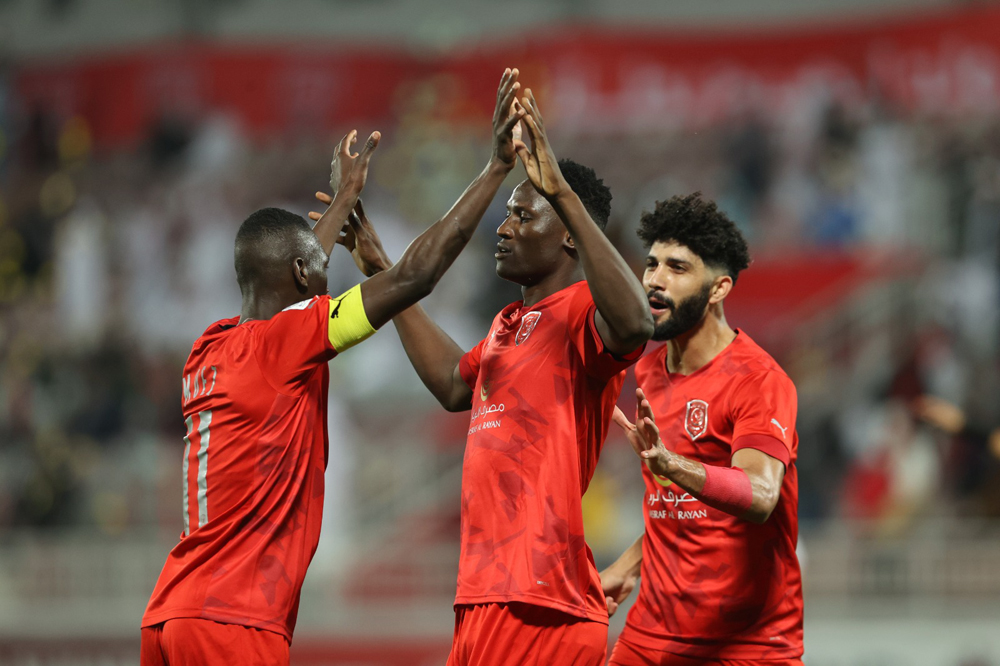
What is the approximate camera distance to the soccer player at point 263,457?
3.95 m

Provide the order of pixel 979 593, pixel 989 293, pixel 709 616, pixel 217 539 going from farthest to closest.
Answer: pixel 989 293, pixel 979 593, pixel 709 616, pixel 217 539

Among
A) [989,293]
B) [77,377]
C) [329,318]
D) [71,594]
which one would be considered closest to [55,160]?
[77,377]

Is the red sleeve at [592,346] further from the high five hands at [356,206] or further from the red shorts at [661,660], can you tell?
the red shorts at [661,660]

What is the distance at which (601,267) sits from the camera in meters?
3.67

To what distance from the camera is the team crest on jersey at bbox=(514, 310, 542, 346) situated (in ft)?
13.5

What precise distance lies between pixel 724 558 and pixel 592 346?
1.17 meters

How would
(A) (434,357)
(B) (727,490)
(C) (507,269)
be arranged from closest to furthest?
(B) (727,490), (C) (507,269), (A) (434,357)

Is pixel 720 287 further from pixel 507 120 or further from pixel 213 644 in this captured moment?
pixel 213 644

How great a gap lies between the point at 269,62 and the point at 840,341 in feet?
37.9

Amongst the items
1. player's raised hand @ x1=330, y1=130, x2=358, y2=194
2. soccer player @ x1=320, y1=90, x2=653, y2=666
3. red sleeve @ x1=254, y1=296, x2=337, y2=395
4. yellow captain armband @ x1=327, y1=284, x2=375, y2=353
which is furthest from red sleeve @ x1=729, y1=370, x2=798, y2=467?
player's raised hand @ x1=330, y1=130, x2=358, y2=194

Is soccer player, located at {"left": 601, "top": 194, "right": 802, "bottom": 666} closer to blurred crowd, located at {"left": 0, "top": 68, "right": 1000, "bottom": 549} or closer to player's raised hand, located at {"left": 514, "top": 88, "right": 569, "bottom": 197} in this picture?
player's raised hand, located at {"left": 514, "top": 88, "right": 569, "bottom": 197}

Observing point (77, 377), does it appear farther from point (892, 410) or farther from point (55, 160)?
point (892, 410)

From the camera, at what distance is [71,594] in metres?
11.9

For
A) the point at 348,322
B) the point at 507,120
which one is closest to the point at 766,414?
the point at 507,120
